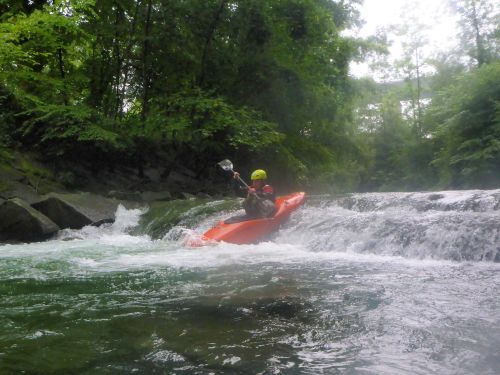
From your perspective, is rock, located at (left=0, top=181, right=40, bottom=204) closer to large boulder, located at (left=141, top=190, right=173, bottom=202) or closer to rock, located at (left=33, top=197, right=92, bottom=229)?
rock, located at (left=33, top=197, right=92, bottom=229)

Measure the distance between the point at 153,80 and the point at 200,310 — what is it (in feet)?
39.0

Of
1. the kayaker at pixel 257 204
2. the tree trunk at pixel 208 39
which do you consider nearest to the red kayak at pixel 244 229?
the kayaker at pixel 257 204

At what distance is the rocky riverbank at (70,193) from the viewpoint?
8805 millimetres

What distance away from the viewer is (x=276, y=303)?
355cm

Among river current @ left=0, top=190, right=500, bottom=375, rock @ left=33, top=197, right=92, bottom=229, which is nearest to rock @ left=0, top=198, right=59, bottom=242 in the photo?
rock @ left=33, top=197, right=92, bottom=229

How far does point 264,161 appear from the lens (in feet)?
49.3

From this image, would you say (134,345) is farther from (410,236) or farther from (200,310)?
(410,236)

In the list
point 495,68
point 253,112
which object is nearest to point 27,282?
point 253,112

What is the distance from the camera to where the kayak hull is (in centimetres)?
730

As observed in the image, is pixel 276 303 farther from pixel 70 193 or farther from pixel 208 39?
pixel 208 39

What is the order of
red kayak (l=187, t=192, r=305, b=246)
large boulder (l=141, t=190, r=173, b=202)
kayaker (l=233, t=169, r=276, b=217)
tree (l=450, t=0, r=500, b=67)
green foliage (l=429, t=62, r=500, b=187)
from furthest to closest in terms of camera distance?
1. tree (l=450, t=0, r=500, b=67)
2. green foliage (l=429, t=62, r=500, b=187)
3. large boulder (l=141, t=190, r=173, b=202)
4. kayaker (l=233, t=169, r=276, b=217)
5. red kayak (l=187, t=192, r=305, b=246)

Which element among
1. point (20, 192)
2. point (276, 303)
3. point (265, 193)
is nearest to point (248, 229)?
point (265, 193)

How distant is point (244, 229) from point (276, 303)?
3895 mm

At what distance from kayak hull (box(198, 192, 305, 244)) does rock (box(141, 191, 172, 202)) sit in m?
4.92
